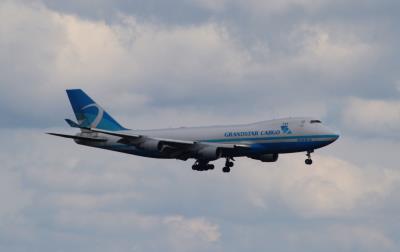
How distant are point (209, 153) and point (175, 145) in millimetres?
4682

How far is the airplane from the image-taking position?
13150 cm

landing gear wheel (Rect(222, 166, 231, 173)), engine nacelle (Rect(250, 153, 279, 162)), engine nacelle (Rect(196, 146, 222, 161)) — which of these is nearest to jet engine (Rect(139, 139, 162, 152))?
engine nacelle (Rect(196, 146, 222, 161))

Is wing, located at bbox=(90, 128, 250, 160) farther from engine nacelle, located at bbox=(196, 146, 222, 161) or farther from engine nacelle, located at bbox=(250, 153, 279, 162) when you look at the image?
engine nacelle, located at bbox=(250, 153, 279, 162)

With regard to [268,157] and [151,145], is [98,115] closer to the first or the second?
[151,145]

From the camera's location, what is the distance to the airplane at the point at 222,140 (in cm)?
13150

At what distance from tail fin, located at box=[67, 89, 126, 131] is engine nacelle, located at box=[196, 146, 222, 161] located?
20539 mm

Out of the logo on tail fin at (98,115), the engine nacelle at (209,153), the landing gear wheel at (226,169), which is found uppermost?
the logo on tail fin at (98,115)

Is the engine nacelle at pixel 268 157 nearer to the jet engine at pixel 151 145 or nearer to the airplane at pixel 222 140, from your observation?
the airplane at pixel 222 140

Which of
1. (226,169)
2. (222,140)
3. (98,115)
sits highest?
(98,115)

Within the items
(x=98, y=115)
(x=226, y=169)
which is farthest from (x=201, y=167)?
(x=98, y=115)

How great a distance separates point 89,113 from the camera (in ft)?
495

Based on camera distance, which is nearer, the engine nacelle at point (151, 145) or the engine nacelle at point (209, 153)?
the engine nacelle at point (209, 153)

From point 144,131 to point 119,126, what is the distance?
271 inches

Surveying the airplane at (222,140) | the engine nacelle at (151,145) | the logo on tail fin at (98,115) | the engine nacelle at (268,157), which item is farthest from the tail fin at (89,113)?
the engine nacelle at (268,157)
